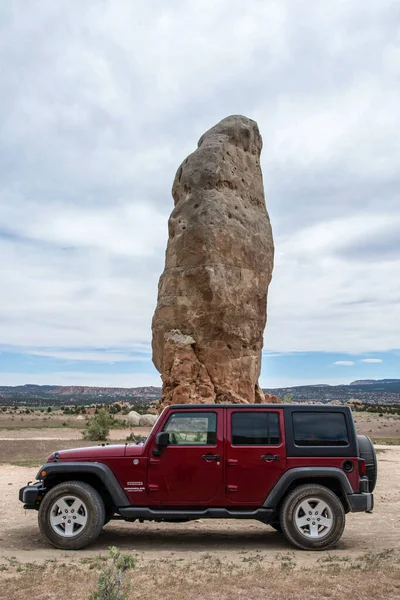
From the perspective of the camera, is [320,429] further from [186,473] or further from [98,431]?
[98,431]

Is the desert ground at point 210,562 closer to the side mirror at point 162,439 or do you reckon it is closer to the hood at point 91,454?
the hood at point 91,454

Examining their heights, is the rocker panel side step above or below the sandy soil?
above

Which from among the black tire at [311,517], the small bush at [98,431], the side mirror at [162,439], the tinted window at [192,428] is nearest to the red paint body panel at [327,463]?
the black tire at [311,517]

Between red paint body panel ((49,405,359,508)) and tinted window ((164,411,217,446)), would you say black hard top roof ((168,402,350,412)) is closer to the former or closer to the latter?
tinted window ((164,411,217,446))

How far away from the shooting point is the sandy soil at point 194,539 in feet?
24.8

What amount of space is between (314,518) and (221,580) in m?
2.25

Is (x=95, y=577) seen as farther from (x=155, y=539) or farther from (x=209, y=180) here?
(x=209, y=180)

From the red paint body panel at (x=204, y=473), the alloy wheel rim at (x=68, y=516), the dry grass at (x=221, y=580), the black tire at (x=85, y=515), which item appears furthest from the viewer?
the red paint body panel at (x=204, y=473)

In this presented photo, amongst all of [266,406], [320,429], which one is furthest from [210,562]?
[320,429]

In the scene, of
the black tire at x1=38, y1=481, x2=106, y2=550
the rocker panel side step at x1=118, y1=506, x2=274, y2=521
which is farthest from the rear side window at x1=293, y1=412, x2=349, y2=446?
the black tire at x1=38, y1=481, x2=106, y2=550

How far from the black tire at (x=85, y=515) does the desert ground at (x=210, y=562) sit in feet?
0.55

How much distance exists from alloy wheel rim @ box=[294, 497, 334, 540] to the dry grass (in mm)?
809

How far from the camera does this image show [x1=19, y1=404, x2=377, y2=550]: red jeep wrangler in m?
7.95

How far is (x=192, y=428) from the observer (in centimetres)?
830
